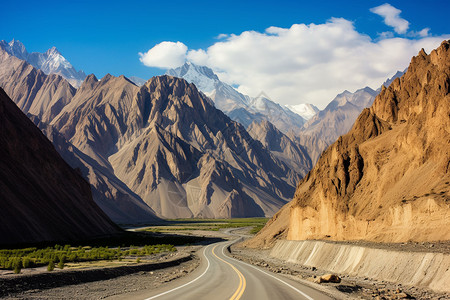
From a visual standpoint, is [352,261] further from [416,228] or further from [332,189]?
[332,189]

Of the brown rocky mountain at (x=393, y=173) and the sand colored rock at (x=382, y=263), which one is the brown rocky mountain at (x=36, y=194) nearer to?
the brown rocky mountain at (x=393, y=173)

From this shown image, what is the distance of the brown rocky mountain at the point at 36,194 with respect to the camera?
61438mm

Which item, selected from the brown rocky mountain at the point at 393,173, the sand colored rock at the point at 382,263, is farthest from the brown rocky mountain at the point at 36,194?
the sand colored rock at the point at 382,263

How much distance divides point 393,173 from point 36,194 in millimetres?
59924

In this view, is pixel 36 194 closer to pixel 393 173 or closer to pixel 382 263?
pixel 393 173

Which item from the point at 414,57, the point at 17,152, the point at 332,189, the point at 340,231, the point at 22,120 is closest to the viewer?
Answer: the point at 340,231

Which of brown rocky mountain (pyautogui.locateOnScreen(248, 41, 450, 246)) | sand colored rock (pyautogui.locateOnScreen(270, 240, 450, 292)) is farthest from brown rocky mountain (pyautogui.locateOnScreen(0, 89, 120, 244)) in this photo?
sand colored rock (pyautogui.locateOnScreen(270, 240, 450, 292))

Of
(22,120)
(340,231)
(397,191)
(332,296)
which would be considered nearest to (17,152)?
(22,120)

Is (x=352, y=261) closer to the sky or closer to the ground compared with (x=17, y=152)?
closer to the ground

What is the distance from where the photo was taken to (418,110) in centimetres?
4438

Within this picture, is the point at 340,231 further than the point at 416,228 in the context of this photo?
Yes

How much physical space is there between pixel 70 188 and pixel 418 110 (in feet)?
246

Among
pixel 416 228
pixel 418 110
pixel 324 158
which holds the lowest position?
pixel 416 228

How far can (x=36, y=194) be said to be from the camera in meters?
72.8
